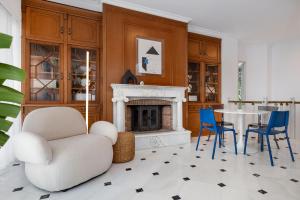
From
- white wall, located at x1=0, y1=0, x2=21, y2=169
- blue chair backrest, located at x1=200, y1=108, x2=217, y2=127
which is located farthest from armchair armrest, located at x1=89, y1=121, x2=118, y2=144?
blue chair backrest, located at x1=200, y1=108, x2=217, y2=127

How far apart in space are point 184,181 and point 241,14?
383 centimetres

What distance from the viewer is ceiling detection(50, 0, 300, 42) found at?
355cm

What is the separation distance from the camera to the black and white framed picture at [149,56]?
385 centimetres

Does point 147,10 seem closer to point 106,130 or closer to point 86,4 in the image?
point 86,4

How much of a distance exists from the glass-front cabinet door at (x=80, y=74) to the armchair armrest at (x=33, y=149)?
174 cm

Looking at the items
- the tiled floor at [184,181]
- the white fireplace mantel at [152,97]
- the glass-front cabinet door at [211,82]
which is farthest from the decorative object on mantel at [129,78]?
the glass-front cabinet door at [211,82]

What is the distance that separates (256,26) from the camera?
468 cm

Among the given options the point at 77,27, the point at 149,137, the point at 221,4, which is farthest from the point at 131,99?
the point at 221,4

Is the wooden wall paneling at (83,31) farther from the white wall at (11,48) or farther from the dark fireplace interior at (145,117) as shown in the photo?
the dark fireplace interior at (145,117)

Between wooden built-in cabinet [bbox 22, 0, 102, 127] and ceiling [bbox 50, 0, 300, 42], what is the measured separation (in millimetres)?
612

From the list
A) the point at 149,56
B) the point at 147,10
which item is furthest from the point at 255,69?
the point at 147,10

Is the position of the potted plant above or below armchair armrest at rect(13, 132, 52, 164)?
above

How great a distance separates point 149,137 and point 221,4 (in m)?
3.11

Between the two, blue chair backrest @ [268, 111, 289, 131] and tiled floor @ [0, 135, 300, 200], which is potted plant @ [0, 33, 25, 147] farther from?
blue chair backrest @ [268, 111, 289, 131]
